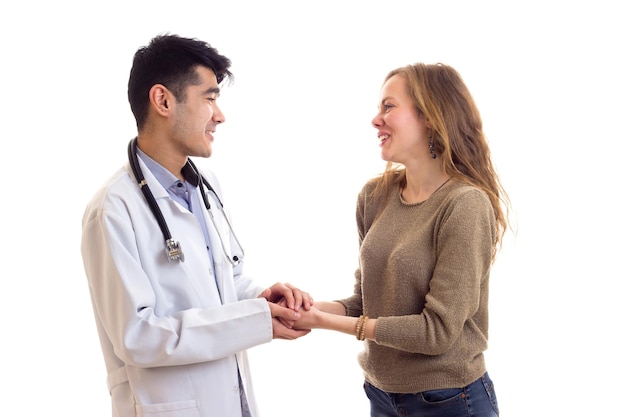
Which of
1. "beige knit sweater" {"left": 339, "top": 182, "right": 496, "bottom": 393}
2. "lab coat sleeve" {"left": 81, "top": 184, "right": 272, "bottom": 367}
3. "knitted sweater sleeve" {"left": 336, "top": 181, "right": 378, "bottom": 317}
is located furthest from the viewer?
"knitted sweater sleeve" {"left": 336, "top": 181, "right": 378, "bottom": 317}

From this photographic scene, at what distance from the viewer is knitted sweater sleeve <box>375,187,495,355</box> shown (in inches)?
77.0

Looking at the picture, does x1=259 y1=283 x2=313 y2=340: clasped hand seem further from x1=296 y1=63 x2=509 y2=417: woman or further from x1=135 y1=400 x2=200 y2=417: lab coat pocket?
x1=135 y1=400 x2=200 y2=417: lab coat pocket

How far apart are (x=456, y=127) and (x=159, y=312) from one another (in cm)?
106

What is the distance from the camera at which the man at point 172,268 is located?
1.89m

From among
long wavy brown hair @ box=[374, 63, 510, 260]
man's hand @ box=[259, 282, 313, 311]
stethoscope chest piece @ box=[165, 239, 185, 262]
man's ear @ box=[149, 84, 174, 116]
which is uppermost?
man's ear @ box=[149, 84, 174, 116]

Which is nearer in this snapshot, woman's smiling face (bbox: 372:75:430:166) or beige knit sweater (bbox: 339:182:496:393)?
beige knit sweater (bbox: 339:182:496:393)

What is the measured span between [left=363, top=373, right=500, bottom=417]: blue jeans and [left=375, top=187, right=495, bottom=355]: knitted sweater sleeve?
0.46 feet

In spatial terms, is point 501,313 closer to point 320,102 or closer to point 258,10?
point 320,102

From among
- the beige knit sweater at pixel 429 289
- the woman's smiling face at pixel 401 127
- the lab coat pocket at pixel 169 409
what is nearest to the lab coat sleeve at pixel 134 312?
the lab coat pocket at pixel 169 409

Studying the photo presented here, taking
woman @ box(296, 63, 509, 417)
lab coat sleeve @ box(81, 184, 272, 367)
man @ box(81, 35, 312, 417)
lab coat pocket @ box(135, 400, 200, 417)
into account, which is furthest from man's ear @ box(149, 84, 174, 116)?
lab coat pocket @ box(135, 400, 200, 417)

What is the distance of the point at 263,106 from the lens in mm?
3469

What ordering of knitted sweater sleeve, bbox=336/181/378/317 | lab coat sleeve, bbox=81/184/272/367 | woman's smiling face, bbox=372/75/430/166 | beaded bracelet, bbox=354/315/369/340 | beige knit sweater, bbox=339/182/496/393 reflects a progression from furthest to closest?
knitted sweater sleeve, bbox=336/181/378/317, woman's smiling face, bbox=372/75/430/166, beaded bracelet, bbox=354/315/369/340, beige knit sweater, bbox=339/182/496/393, lab coat sleeve, bbox=81/184/272/367

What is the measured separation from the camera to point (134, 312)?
1.85m

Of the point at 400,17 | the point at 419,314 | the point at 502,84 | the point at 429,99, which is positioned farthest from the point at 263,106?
the point at 419,314
